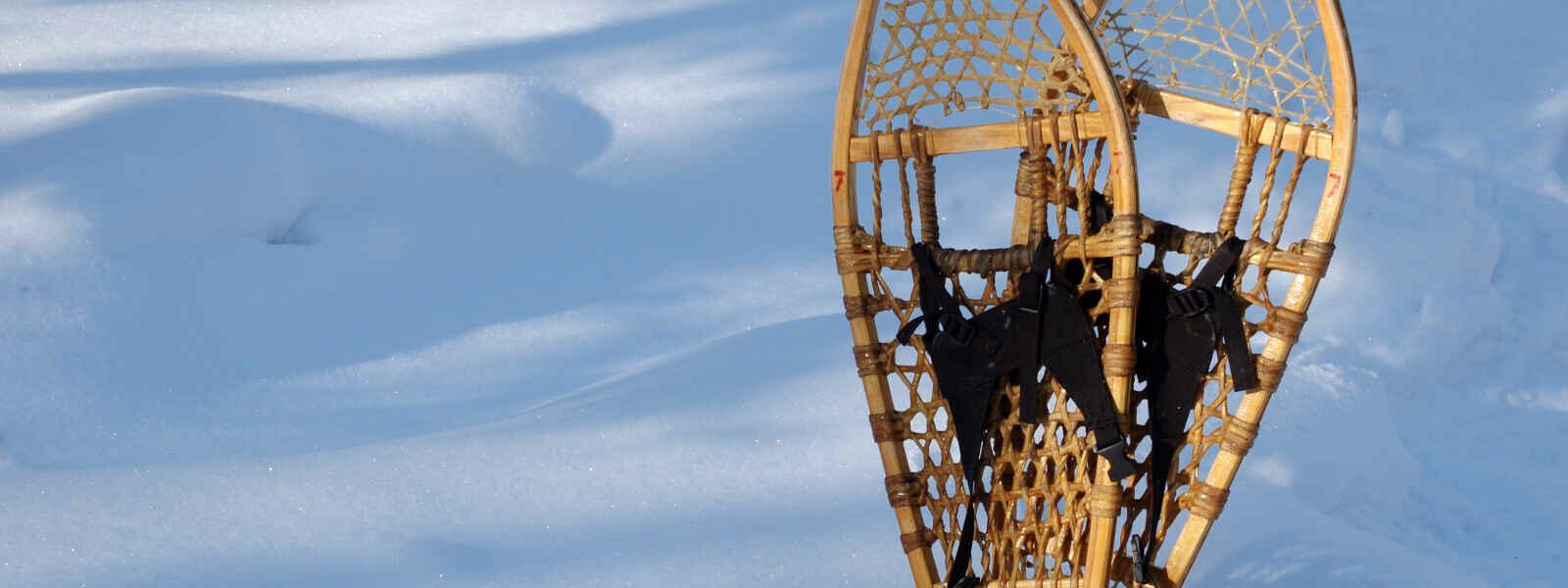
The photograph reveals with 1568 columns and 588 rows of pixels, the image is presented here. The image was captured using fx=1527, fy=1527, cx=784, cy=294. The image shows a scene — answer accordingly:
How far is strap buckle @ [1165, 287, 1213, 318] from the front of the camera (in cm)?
161

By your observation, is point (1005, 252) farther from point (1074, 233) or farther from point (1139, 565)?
point (1139, 565)

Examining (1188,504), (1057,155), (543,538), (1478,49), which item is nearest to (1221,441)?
(1188,504)

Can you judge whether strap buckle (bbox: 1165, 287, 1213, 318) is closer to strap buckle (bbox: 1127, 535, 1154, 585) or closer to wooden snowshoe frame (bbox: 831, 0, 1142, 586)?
wooden snowshoe frame (bbox: 831, 0, 1142, 586)

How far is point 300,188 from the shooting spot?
3.82 meters

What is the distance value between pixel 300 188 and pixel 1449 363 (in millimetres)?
2780

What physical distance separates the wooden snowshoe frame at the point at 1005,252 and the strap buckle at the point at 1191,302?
7 cm

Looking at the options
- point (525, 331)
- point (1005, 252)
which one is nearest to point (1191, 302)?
point (1005, 252)

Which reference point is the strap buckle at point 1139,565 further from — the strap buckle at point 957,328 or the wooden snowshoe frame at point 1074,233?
the strap buckle at point 957,328

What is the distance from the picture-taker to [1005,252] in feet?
5.43

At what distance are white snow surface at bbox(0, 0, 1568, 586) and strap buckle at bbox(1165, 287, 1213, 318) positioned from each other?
1.45 ft

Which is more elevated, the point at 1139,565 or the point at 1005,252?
the point at 1005,252

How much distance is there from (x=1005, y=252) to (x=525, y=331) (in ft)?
6.24

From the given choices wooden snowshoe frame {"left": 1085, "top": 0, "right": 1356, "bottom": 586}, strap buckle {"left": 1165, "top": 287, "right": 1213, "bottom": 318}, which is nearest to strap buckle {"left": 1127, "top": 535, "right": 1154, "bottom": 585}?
wooden snowshoe frame {"left": 1085, "top": 0, "right": 1356, "bottom": 586}

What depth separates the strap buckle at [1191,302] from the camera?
1.61 metres
